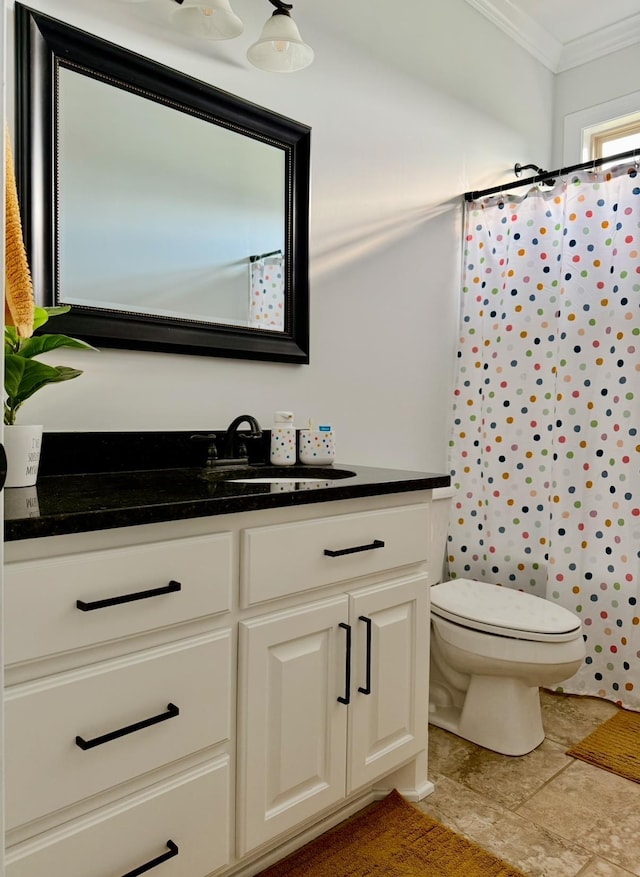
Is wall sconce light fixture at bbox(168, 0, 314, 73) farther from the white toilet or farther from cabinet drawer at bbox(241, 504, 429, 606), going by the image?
the white toilet

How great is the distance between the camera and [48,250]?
58.1 inches

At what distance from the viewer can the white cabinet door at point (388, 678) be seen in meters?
1.47

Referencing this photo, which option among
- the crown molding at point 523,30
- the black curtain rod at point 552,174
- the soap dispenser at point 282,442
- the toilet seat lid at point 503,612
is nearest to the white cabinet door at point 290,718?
the soap dispenser at point 282,442

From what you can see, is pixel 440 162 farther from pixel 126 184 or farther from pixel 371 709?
pixel 371 709

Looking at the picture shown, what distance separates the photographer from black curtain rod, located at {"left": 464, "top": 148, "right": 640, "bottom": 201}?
2211mm

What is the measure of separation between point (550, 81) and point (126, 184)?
2.40 metres

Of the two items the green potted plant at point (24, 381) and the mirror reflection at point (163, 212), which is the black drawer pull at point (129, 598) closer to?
the green potted plant at point (24, 381)

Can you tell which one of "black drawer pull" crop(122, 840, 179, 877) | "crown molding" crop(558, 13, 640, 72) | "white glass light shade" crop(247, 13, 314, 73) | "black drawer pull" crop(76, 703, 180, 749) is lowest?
"black drawer pull" crop(122, 840, 179, 877)

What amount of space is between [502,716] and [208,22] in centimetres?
214

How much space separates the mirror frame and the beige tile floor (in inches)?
52.5

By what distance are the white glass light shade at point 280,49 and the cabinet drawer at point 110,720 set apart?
153 cm

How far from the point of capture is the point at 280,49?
1744mm

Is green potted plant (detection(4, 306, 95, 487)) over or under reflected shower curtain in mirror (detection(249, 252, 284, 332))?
under

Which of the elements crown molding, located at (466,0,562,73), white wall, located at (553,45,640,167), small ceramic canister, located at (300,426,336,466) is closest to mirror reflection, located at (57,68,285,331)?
A: small ceramic canister, located at (300,426,336,466)
